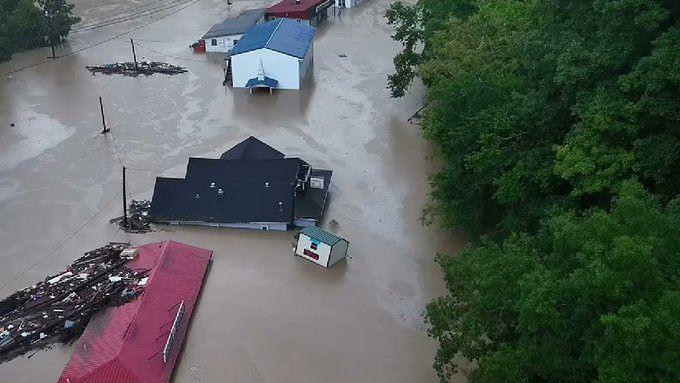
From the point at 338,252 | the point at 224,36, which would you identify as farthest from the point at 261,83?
the point at 338,252

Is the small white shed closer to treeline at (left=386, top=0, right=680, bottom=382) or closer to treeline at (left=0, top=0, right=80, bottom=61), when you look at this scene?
treeline at (left=386, top=0, right=680, bottom=382)

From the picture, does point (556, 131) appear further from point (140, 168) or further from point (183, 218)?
point (140, 168)

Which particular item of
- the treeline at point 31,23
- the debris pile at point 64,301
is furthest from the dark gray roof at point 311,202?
the treeline at point 31,23

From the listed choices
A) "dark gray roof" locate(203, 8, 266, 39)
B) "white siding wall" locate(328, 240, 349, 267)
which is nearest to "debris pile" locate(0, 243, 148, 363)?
"white siding wall" locate(328, 240, 349, 267)

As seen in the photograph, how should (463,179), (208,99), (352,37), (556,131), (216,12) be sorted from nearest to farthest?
(556,131) < (463,179) < (208,99) < (352,37) < (216,12)

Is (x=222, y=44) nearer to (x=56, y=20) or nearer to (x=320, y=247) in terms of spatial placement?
(x=56, y=20)

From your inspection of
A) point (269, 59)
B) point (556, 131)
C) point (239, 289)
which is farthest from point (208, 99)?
point (556, 131)

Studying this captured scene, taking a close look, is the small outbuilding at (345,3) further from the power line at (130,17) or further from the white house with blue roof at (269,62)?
the white house with blue roof at (269,62)
